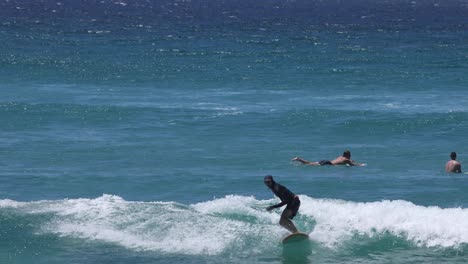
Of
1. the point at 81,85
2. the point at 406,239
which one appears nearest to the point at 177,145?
the point at 406,239

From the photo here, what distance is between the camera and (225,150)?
138 ft

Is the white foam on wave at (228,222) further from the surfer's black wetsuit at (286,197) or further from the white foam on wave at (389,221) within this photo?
the surfer's black wetsuit at (286,197)

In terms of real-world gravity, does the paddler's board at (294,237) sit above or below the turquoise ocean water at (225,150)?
below

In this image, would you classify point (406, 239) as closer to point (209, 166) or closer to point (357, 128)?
point (209, 166)

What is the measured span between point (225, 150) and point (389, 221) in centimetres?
1424

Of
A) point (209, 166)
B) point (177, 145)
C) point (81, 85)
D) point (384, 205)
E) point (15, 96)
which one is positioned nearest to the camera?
point (384, 205)

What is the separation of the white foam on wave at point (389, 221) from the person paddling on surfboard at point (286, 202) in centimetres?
102

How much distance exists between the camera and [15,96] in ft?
187

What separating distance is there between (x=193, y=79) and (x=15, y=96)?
44.2ft

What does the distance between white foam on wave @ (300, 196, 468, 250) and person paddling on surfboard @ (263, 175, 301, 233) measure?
3.36ft

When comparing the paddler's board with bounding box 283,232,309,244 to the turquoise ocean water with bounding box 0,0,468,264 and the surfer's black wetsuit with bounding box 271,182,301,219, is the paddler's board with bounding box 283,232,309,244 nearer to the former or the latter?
the turquoise ocean water with bounding box 0,0,468,264

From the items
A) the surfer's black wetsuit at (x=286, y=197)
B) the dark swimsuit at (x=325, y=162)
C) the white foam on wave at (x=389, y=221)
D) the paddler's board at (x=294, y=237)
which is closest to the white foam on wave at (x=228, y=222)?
the white foam on wave at (x=389, y=221)

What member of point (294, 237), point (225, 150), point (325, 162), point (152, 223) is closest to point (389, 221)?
point (294, 237)

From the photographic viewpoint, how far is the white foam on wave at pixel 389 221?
27500mm
